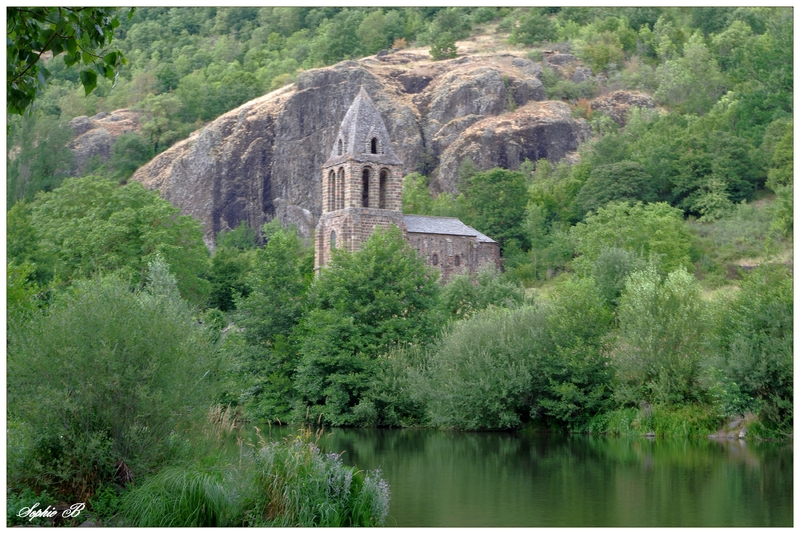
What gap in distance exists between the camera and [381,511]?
1477cm

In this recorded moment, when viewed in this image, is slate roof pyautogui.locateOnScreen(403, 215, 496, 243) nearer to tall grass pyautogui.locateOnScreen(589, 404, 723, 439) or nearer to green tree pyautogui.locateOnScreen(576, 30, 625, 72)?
tall grass pyautogui.locateOnScreen(589, 404, 723, 439)

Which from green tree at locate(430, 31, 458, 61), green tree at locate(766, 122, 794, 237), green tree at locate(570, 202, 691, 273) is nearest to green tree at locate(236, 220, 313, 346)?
green tree at locate(570, 202, 691, 273)

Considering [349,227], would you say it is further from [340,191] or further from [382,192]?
[382,192]

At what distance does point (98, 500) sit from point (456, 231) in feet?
161

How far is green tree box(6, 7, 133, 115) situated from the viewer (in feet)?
29.2

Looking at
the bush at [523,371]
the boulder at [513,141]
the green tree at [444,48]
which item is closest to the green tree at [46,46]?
the bush at [523,371]

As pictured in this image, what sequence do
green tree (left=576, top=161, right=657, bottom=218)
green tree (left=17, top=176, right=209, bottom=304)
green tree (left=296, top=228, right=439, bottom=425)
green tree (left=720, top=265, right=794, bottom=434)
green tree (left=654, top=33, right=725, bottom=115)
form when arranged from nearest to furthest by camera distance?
A: green tree (left=720, top=265, right=794, bottom=434)
green tree (left=296, top=228, right=439, bottom=425)
green tree (left=17, top=176, right=209, bottom=304)
green tree (left=576, top=161, right=657, bottom=218)
green tree (left=654, top=33, right=725, bottom=115)

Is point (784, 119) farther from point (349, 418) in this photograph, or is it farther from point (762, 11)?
point (349, 418)

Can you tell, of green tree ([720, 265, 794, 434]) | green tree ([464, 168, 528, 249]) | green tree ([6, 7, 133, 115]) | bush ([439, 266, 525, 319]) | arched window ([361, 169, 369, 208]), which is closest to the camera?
green tree ([6, 7, 133, 115])

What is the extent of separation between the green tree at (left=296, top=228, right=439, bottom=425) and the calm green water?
731 centimetres

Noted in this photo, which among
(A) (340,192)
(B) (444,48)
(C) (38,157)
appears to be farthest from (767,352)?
(B) (444,48)

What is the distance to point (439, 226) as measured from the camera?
62594mm

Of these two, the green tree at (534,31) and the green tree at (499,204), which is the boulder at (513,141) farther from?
the green tree at (534,31)

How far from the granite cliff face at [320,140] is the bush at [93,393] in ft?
197
